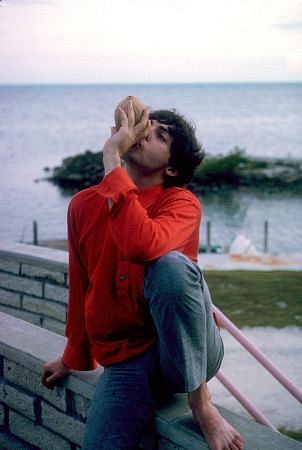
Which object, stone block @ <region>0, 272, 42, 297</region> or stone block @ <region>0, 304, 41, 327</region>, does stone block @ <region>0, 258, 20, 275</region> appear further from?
stone block @ <region>0, 304, 41, 327</region>

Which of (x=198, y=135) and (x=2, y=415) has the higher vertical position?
(x=198, y=135)

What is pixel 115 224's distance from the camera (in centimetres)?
171

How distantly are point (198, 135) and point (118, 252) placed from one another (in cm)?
58

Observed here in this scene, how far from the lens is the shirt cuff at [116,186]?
5.59ft

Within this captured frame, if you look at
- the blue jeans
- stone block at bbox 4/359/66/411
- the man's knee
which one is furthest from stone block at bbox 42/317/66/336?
the man's knee

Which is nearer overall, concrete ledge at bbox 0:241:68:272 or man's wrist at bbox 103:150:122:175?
man's wrist at bbox 103:150:122:175

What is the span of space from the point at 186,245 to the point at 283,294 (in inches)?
227

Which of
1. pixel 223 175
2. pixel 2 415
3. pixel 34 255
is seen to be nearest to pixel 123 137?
pixel 2 415

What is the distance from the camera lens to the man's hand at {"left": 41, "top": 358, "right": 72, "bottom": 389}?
212cm

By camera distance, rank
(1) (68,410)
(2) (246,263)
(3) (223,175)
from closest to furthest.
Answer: (1) (68,410) < (2) (246,263) < (3) (223,175)

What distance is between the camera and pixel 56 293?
3.88 metres

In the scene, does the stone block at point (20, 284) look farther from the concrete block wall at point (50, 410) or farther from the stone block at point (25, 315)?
the concrete block wall at point (50, 410)

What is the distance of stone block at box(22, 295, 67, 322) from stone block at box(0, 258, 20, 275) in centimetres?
19

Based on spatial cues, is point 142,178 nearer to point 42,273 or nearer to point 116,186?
point 116,186
